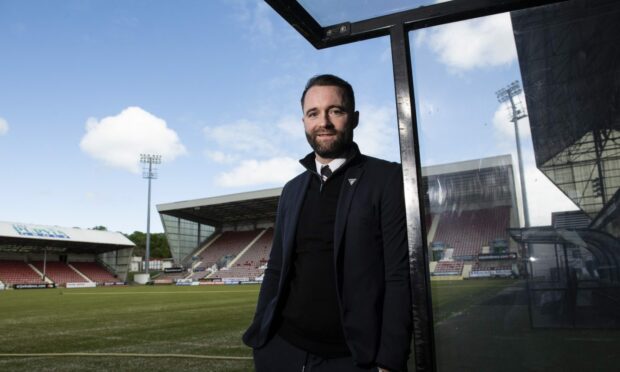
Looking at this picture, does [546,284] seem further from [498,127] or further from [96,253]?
[96,253]

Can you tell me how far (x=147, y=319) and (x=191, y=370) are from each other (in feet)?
17.5

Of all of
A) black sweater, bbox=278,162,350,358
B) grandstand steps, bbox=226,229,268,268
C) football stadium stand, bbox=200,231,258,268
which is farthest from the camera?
football stadium stand, bbox=200,231,258,268

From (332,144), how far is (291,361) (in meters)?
0.73

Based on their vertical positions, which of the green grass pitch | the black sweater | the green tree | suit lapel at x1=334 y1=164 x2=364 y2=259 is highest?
the green tree

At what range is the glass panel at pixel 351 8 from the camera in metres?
1.48

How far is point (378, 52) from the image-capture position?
→ 65.7 inches

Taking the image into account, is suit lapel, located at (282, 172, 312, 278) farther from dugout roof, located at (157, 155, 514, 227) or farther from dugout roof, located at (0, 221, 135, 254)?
dugout roof, located at (0, 221, 135, 254)

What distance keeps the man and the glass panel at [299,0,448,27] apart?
274 mm

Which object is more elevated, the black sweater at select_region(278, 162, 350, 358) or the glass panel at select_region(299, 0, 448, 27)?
the glass panel at select_region(299, 0, 448, 27)

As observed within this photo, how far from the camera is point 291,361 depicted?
54.9 inches

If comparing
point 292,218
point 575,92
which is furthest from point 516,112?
point 292,218

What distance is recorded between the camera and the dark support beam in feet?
4.25

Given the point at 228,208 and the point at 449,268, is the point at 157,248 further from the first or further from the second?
the point at 449,268

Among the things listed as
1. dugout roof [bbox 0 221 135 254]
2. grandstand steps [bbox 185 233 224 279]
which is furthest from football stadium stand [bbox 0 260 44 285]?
grandstand steps [bbox 185 233 224 279]
